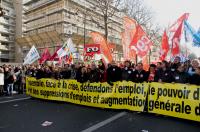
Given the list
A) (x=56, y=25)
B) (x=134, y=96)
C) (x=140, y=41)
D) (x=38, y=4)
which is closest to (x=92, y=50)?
(x=140, y=41)

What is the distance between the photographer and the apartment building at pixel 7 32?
83812mm

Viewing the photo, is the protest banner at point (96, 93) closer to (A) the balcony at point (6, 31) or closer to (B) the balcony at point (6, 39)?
(B) the balcony at point (6, 39)

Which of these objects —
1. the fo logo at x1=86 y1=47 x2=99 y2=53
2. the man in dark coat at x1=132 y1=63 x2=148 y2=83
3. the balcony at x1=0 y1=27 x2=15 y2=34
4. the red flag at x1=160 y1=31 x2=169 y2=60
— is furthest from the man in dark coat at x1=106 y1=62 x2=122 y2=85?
the balcony at x1=0 y1=27 x2=15 y2=34

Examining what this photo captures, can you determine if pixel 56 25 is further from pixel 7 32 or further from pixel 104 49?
pixel 104 49

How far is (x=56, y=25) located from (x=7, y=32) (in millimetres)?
22779

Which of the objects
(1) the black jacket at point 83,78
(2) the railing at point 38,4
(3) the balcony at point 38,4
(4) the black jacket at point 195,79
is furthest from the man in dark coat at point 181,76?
(2) the railing at point 38,4

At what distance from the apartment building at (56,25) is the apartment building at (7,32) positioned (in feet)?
12.2

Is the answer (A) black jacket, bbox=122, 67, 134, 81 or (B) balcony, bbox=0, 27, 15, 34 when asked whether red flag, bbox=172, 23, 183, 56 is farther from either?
(B) balcony, bbox=0, 27, 15, 34

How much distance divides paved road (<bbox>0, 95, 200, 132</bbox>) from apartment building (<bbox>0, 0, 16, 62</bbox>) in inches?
2964

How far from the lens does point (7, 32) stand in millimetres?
86250

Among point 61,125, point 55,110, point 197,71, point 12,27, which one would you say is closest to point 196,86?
point 197,71

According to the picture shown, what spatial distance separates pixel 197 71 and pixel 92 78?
14.8 ft

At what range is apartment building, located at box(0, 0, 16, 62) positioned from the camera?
275 ft

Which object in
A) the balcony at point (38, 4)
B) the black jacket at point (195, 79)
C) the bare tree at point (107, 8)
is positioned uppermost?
the balcony at point (38, 4)
